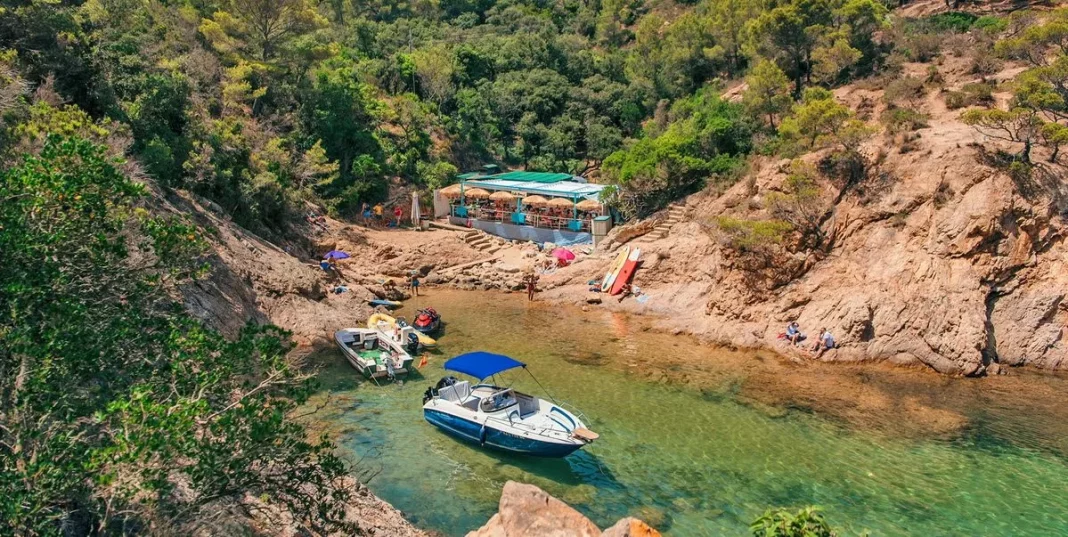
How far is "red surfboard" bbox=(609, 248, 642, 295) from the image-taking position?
31844mm

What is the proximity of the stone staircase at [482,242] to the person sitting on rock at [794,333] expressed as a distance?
59.9 feet

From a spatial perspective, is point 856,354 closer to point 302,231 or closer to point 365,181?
point 302,231

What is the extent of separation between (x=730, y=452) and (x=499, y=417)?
6135 millimetres

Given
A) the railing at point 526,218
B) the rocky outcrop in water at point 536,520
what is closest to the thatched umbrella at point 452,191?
the railing at point 526,218

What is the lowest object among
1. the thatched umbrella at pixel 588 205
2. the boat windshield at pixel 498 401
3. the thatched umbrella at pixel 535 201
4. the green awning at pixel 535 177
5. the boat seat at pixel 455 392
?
the green awning at pixel 535 177

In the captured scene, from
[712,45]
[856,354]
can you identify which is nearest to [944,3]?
[712,45]

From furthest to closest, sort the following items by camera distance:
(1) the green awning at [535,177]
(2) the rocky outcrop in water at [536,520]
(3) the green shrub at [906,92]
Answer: (1) the green awning at [535,177] → (3) the green shrub at [906,92] → (2) the rocky outcrop in water at [536,520]

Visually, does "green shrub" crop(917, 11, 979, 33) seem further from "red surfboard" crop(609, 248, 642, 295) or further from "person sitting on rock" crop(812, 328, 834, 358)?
"person sitting on rock" crop(812, 328, 834, 358)

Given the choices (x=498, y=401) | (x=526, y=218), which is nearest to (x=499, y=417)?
(x=498, y=401)

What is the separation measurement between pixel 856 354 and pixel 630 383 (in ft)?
26.9

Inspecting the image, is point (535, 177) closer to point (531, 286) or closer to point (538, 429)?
point (531, 286)

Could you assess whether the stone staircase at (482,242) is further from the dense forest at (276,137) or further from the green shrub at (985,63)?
the green shrub at (985,63)

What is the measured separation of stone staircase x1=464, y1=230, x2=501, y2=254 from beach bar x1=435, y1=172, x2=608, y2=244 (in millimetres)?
Result: 1327

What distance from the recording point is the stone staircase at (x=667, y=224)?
1363 inches
